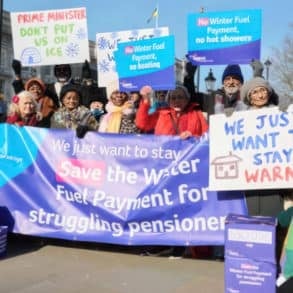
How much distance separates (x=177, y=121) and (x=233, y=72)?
1108 mm

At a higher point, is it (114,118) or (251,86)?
(251,86)

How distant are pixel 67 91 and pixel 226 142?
208 cm

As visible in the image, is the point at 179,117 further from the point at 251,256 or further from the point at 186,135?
the point at 251,256

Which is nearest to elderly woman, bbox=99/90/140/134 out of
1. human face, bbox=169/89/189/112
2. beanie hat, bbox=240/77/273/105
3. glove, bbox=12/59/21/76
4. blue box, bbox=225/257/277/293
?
human face, bbox=169/89/189/112

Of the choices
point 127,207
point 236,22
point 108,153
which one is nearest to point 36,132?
point 108,153

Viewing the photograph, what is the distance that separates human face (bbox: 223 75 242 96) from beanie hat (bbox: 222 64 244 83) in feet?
0.13

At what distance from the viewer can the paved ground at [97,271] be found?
498 centimetres

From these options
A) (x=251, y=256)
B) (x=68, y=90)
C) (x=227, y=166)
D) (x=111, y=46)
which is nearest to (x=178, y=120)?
(x=227, y=166)

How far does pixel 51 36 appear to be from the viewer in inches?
287

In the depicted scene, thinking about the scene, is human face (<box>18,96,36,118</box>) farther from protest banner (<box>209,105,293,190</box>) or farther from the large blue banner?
protest banner (<box>209,105,293,190</box>)

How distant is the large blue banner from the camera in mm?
5773

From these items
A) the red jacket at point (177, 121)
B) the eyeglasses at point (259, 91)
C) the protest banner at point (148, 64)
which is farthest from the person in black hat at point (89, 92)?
the eyeglasses at point (259, 91)

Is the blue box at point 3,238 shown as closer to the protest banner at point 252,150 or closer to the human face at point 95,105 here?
the protest banner at point 252,150

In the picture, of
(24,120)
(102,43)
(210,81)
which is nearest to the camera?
(24,120)
